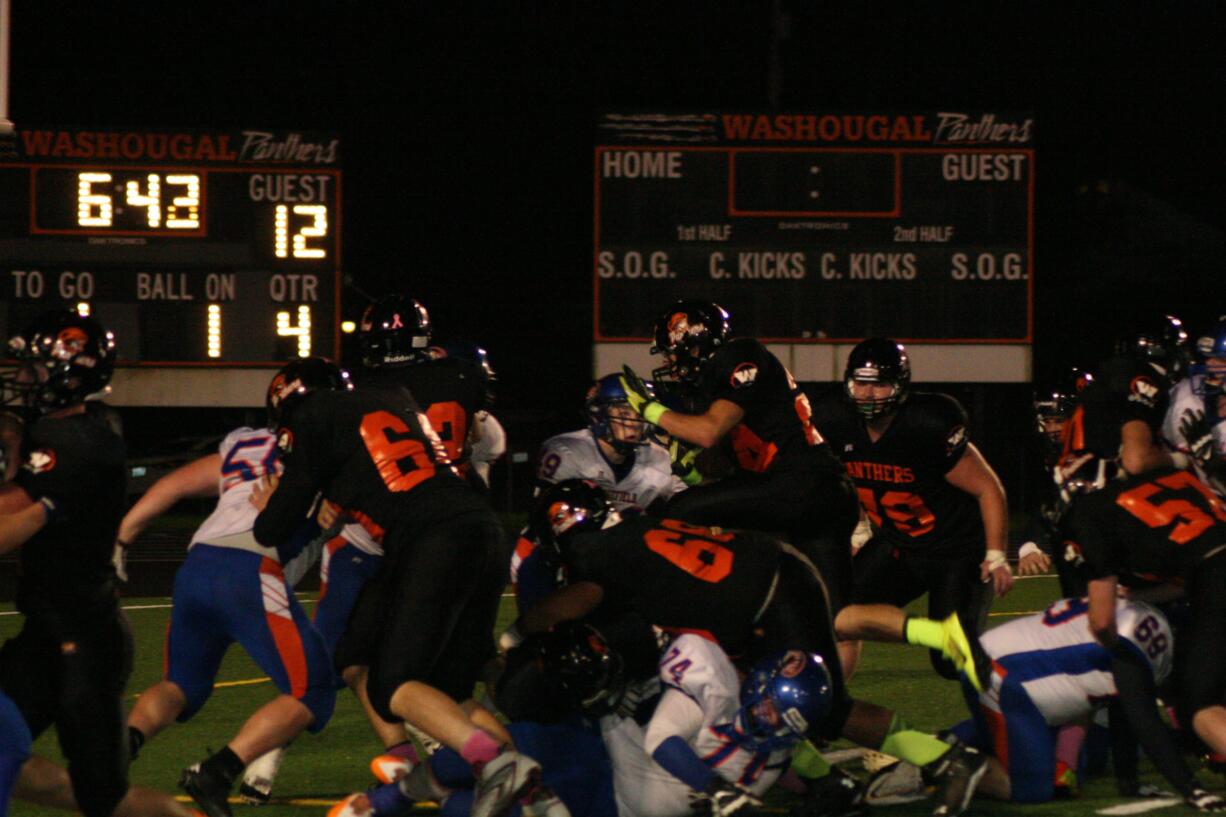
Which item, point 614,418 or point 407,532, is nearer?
point 407,532

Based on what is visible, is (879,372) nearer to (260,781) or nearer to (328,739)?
(328,739)

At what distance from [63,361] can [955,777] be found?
3012 millimetres

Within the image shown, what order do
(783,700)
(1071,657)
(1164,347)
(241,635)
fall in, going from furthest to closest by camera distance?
(1164,347)
(1071,657)
(241,635)
(783,700)

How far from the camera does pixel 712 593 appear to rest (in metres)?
5.76

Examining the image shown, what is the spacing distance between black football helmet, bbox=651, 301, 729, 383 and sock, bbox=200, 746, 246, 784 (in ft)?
7.79

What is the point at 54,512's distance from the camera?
490 cm

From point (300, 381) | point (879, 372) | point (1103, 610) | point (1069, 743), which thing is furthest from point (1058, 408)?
point (300, 381)

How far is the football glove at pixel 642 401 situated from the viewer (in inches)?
274

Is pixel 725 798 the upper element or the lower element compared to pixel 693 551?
lower

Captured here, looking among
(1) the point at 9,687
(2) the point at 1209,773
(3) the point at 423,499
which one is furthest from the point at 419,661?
(2) the point at 1209,773

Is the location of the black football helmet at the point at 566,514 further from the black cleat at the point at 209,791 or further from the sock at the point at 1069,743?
the sock at the point at 1069,743

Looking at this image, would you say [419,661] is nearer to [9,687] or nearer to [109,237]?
[9,687]

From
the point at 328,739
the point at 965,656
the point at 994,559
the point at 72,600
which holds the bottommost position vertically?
the point at 328,739

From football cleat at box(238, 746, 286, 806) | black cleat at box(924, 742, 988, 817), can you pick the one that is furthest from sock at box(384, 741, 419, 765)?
black cleat at box(924, 742, 988, 817)
